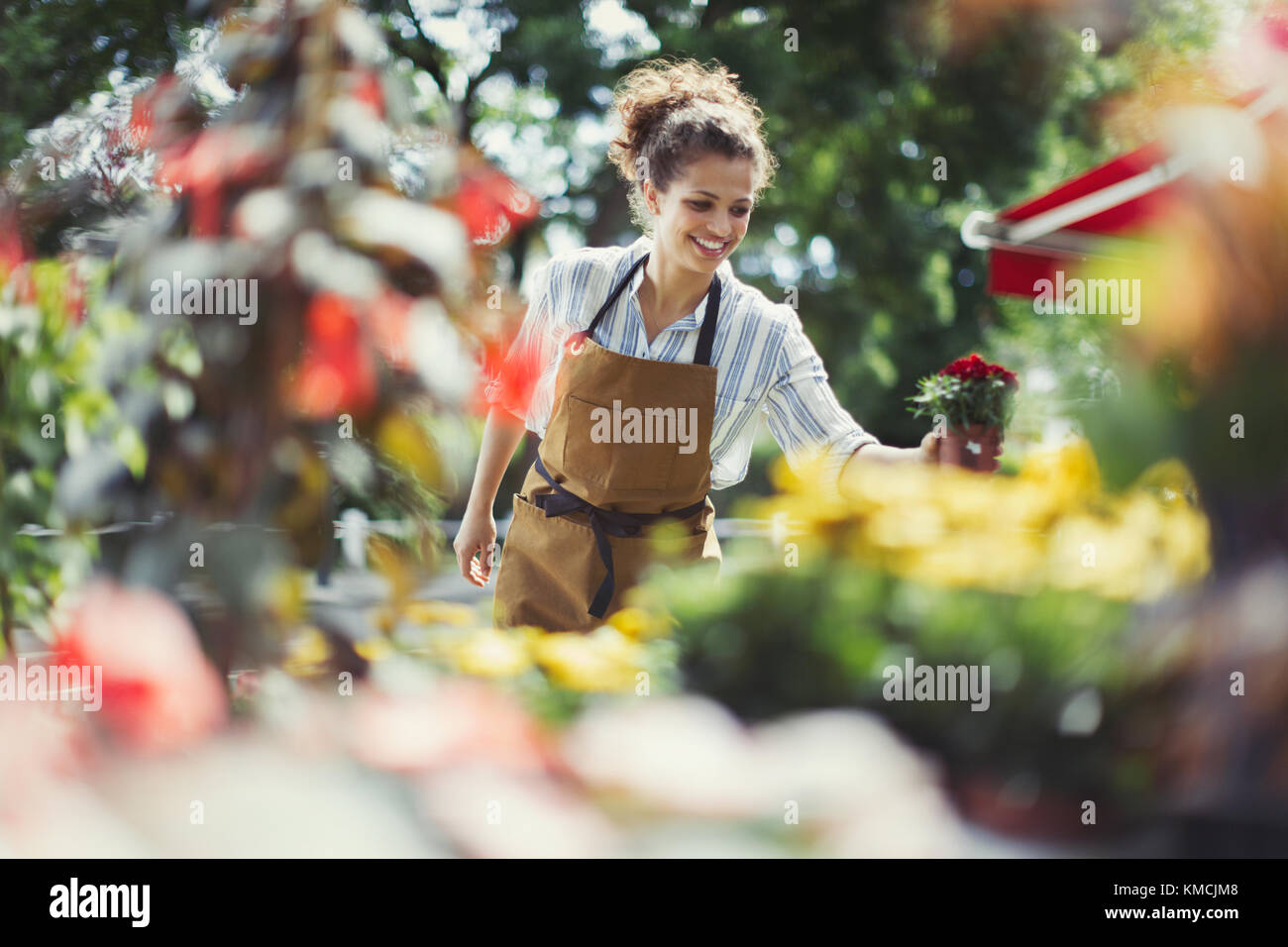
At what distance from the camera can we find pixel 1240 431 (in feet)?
3.21

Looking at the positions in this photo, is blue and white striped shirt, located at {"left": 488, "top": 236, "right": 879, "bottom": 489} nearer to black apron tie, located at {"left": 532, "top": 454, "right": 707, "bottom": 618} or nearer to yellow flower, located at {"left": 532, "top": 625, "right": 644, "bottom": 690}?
black apron tie, located at {"left": 532, "top": 454, "right": 707, "bottom": 618}

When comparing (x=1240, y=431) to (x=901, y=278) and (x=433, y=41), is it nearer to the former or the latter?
(x=433, y=41)

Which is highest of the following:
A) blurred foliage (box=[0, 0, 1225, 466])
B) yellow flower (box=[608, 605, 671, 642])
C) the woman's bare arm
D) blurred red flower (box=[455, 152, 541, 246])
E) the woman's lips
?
blurred foliage (box=[0, 0, 1225, 466])

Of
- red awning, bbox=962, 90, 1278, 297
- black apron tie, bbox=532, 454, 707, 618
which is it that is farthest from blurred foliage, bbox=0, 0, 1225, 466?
black apron tie, bbox=532, 454, 707, 618

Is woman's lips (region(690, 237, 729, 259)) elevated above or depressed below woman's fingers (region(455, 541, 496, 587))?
above

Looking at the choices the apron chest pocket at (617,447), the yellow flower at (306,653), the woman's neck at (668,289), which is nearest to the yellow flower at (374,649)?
the yellow flower at (306,653)

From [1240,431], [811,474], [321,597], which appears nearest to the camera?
[321,597]

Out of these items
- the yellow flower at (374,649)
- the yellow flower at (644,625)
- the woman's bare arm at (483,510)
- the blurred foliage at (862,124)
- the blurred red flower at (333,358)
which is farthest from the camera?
the blurred foliage at (862,124)

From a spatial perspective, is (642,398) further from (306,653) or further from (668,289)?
(306,653)

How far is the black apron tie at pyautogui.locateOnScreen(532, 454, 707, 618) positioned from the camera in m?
1.74

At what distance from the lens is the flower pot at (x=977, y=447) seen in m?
1.34

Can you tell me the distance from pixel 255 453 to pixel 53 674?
0.83 ft

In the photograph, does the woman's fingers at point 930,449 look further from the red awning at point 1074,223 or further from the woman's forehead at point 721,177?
the woman's forehead at point 721,177
